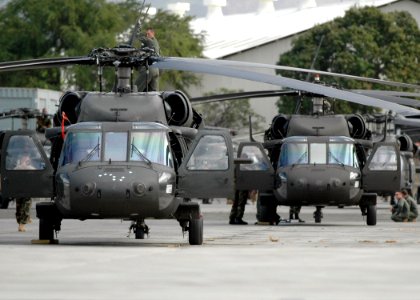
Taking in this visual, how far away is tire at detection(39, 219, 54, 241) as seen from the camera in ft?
84.3

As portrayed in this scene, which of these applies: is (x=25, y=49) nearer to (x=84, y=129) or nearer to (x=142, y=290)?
(x=84, y=129)

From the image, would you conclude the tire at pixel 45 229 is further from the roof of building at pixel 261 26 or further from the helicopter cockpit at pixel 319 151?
the roof of building at pixel 261 26

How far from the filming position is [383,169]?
34.9 meters

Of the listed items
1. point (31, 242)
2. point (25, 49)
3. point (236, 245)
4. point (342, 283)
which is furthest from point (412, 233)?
point (25, 49)

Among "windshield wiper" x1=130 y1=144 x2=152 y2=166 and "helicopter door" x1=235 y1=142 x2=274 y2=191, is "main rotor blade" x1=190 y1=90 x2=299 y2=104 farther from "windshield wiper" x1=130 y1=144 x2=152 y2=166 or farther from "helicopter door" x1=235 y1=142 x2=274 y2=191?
"windshield wiper" x1=130 y1=144 x2=152 y2=166

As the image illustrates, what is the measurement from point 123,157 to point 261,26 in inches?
4301

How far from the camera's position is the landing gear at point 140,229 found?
2703cm

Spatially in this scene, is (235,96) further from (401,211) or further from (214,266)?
(401,211)

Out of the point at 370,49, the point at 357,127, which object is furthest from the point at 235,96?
the point at 370,49

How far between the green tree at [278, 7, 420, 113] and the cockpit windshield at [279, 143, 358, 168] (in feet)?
175

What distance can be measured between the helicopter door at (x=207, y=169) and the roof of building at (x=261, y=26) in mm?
82792

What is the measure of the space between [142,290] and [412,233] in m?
15.5

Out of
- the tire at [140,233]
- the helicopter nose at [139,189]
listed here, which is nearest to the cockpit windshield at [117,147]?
the helicopter nose at [139,189]

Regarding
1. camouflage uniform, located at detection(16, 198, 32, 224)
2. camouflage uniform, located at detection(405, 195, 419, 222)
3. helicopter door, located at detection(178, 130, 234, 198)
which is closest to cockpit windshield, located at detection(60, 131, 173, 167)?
helicopter door, located at detection(178, 130, 234, 198)
